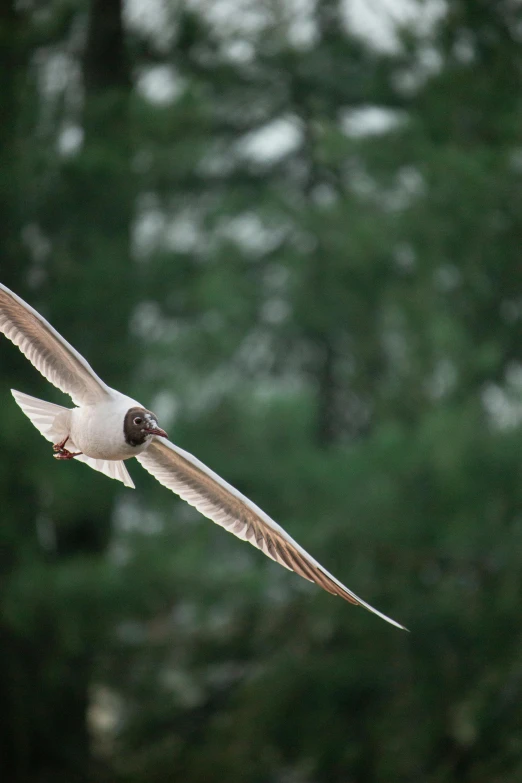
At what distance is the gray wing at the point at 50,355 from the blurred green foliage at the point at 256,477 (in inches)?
121

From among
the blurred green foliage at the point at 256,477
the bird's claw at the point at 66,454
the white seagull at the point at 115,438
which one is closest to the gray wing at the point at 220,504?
the white seagull at the point at 115,438

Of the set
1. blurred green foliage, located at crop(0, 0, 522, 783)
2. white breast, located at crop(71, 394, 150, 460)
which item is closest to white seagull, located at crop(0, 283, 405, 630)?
white breast, located at crop(71, 394, 150, 460)

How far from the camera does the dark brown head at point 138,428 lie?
3.16m

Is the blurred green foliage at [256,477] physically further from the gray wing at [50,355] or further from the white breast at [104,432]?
the white breast at [104,432]

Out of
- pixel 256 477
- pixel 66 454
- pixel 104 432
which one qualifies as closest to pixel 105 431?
pixel 104 432

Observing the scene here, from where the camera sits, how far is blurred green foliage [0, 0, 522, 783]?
6.84 metres

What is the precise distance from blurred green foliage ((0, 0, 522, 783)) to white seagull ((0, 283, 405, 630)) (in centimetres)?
Result: 290

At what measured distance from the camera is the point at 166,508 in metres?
7.26

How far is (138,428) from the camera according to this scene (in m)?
3.16

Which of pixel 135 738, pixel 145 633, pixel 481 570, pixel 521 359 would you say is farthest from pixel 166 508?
pixel 521 359

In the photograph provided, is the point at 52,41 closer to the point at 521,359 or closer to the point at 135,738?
the point at 521,359

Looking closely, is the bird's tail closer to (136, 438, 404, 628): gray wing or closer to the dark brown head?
(136, 438, 404, 628): gray wing

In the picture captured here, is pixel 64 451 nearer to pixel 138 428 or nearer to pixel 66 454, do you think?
pixel 66 454

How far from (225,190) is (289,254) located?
834 mm
